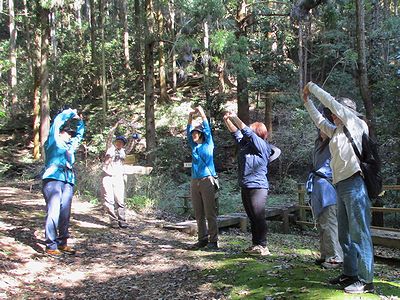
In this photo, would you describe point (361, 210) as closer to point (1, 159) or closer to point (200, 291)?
point (200, 291)

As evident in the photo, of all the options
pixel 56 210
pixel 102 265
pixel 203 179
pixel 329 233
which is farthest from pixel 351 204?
pixel 56 210

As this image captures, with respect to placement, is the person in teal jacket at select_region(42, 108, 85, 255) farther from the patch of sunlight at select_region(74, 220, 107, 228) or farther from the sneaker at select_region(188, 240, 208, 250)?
the patch of sunlight at select_region(74, 220, 107, 228)

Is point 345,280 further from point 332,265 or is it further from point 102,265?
point 102,265

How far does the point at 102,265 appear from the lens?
225 inches

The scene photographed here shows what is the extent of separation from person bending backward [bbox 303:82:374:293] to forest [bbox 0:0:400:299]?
179 inches

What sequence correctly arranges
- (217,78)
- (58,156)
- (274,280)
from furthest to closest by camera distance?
1. (217,78)
2. (58,156)
3. (274,280)

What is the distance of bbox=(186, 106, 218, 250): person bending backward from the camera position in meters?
6.01

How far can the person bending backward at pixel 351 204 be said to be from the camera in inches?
138

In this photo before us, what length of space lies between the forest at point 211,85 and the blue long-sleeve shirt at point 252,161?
11.6 feet

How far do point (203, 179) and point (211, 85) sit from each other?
14.2 meters

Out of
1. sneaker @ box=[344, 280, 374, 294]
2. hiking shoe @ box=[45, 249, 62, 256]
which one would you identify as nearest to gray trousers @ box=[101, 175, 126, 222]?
hiking shoe @ box=[45, 249, 62, 256]

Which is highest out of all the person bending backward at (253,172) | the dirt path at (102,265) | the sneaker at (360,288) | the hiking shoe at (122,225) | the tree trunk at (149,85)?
the tree trunk at (149,85)

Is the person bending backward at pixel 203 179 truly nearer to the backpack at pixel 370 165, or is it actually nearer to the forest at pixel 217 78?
the backpack at pixel 370 165

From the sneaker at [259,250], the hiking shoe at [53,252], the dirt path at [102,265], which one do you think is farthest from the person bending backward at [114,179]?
the sneaker at [259,250]
